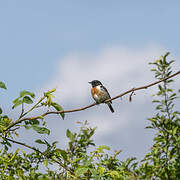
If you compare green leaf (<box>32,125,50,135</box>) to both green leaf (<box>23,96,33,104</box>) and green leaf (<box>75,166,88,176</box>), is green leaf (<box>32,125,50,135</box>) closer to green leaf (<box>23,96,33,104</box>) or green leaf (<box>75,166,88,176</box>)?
green leaf (<box>23,96,33,104</box>)

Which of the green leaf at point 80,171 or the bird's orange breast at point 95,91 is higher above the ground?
the bird's orange breast at point 95,91

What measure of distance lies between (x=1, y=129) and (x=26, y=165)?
92.9 inches

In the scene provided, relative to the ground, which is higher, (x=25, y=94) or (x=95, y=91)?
(x=95, y=91)

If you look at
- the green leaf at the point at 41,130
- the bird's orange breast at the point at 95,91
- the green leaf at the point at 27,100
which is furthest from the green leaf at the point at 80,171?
the bird's orange breast at the point at 95,91

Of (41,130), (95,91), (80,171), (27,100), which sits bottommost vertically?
(80,171)

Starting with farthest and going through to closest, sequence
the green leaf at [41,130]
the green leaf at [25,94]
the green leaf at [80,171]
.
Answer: the green leaf at [25,94], the green leaf at [41,130], the green leaf at [80,171]

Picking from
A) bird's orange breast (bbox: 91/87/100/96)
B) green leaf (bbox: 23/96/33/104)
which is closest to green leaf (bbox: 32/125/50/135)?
green leaf (bbox: 23/96/33/104)

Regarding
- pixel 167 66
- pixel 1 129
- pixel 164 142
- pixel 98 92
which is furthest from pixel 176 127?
pixel 98 92

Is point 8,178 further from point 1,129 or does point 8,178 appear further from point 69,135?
point 69,135

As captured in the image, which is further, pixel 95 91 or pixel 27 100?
pixel 95 91

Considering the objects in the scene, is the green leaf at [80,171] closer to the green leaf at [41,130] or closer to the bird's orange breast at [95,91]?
the green leaf at [41,130]

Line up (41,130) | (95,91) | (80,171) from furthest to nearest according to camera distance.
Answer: (95,91) → (41,130) → (80,171)

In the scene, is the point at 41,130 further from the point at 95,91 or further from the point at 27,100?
the point at 95,91

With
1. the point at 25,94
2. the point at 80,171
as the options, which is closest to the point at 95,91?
the point at 25,94
